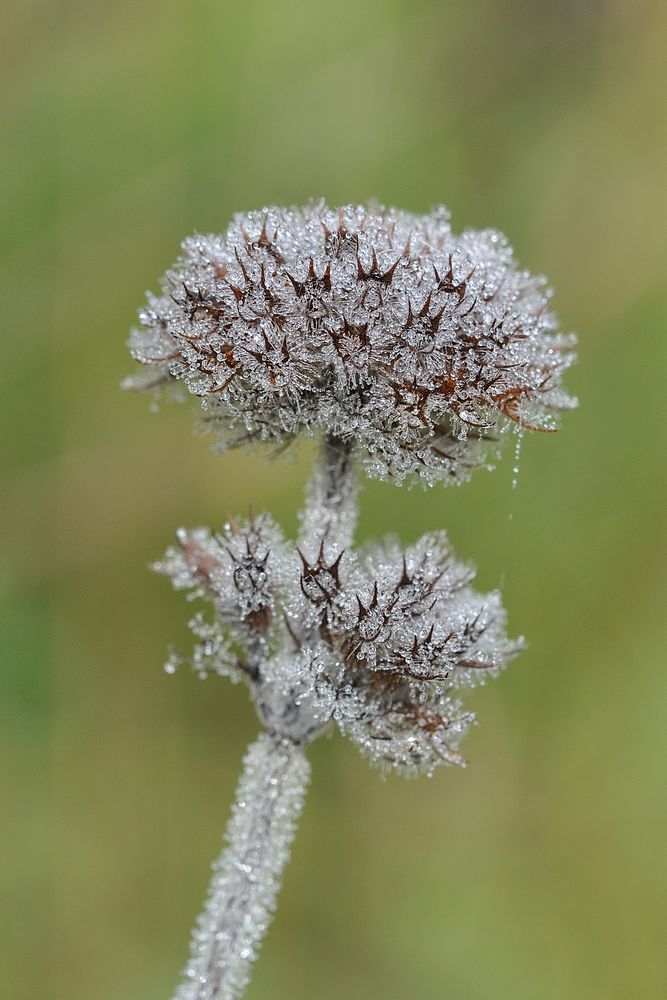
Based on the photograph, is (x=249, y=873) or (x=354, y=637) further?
(x=249, y=873)

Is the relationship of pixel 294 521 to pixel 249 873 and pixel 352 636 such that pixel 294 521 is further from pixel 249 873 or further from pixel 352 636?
pixel 352 636

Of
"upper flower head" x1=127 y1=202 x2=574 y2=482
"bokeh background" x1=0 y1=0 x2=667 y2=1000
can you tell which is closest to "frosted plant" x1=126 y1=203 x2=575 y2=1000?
"upper flower head" x1=127 y1=202 x2=574 y2=482

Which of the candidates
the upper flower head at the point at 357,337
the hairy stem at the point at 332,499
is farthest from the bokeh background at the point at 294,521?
the upper flower head at the point at 357,337

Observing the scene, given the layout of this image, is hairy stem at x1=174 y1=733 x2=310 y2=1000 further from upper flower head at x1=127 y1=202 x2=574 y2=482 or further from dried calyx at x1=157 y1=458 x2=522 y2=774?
upper flower head at x1=127 y1=202 x2=574 y2=482

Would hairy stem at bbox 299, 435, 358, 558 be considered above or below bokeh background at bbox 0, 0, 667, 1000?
below

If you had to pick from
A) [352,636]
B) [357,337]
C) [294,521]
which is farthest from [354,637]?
[294,521]

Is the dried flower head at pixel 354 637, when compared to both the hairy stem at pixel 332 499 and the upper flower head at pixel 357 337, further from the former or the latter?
the upper flower head at pixel 357 337

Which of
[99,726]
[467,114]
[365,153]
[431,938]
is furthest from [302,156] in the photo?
[431,938]
